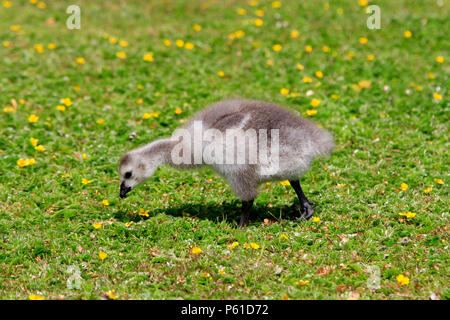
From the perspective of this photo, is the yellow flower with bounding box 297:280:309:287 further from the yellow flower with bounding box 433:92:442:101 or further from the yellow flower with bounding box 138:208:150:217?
the yellow flower with bounding box 433:92:442:101

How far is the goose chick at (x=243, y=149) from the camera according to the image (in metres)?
6.89

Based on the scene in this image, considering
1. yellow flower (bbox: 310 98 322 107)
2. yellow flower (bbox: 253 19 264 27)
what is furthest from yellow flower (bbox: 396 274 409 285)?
yellow flower (bbox: 253 19 264 27)

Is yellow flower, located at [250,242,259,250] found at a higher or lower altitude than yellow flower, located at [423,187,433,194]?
lower

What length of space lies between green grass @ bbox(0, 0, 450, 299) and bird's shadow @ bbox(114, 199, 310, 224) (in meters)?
0.03

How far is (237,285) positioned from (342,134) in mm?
4237

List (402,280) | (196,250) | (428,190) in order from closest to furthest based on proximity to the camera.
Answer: (402,280), (196,250), (428,190)

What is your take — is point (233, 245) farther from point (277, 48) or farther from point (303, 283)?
A: point (277, 48)

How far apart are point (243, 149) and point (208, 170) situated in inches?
74.9

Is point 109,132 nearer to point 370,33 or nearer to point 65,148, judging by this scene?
point 65,148

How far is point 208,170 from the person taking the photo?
28.4ft

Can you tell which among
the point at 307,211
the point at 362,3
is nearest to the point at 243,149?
the point at 307,211

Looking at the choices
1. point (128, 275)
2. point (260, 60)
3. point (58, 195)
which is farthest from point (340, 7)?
point (128, 275)

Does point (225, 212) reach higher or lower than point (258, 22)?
lower

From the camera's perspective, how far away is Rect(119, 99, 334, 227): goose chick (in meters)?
6.89
